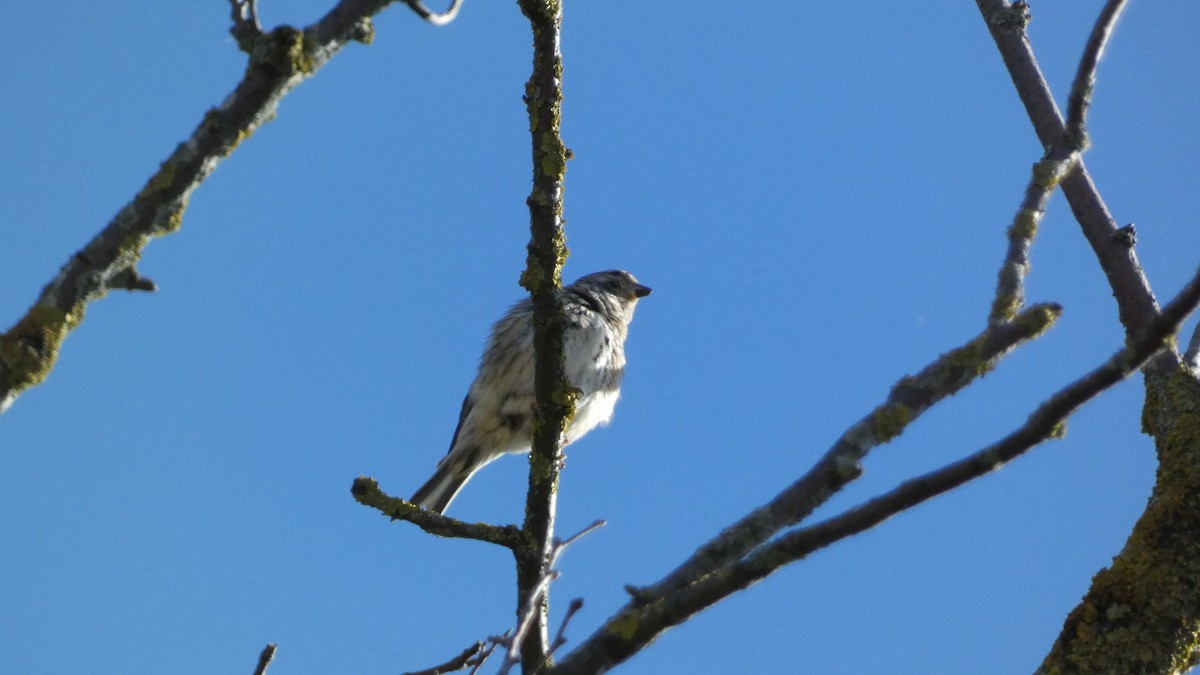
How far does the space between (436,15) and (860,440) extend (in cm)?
135

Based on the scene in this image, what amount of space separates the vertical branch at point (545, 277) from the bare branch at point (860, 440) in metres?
0.86

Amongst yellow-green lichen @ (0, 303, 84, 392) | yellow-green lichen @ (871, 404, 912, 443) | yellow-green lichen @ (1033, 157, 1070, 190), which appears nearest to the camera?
yellow-green lichen @ (0, 303, 84, 392)

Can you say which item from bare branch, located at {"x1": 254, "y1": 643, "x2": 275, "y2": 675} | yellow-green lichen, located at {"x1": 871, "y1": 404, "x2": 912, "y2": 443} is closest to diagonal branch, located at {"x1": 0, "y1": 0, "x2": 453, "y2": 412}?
bare branch, located at {"x1": 254, "y1": 643, "x2": 275, "y2": 675}

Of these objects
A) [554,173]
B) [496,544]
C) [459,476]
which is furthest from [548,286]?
[459,476]

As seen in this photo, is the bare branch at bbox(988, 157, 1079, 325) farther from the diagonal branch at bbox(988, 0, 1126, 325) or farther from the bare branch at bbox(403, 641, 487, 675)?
the bare branch at bbox(403, 641, 487, 675)

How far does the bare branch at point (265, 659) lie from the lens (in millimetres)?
2244

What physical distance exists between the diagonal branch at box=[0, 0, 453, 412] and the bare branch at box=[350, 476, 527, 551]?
1658 mm

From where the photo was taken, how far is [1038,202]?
12.6 feet

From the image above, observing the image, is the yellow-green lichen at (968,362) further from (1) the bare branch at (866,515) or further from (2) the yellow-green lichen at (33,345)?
(2) the yellow-green lichen at (33,345)

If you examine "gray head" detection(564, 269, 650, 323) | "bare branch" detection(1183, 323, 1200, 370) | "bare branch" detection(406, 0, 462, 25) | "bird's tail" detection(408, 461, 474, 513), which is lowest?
"bare branch" detection(1183, 323, 1200, 370)

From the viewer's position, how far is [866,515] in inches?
85.7

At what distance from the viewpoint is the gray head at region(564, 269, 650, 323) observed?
8.04 m

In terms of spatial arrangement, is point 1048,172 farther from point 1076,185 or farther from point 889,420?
point 889,420

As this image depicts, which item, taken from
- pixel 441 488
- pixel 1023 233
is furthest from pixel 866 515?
pixel 441 488
